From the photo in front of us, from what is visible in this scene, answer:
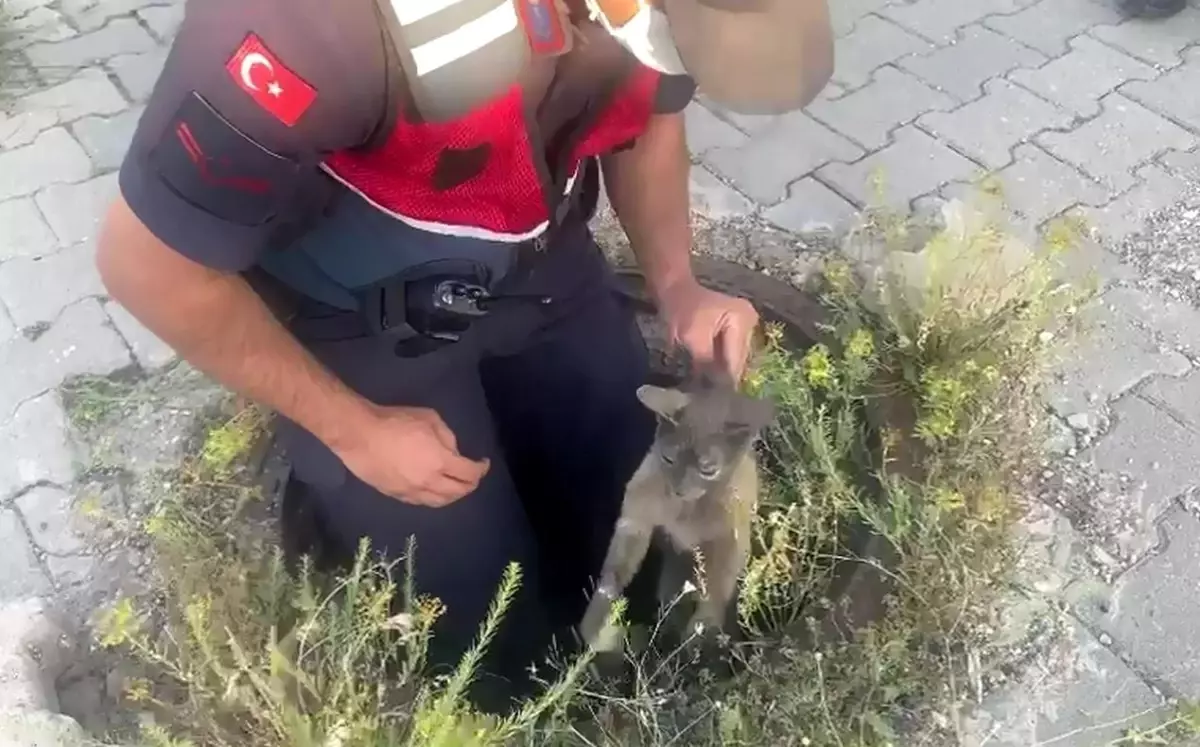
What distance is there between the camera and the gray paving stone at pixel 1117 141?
252 cm

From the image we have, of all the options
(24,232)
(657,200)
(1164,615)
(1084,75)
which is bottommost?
(1164,615)

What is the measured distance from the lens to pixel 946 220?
2.16 m

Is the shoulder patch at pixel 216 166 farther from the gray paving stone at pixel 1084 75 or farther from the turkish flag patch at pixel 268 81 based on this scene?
→ the gray paving stone at pixel 1084 75

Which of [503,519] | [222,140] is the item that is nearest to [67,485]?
[503,519]

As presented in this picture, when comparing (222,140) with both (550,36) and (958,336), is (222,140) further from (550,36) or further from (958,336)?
(958,336)

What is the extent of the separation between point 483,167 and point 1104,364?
4.46 feet

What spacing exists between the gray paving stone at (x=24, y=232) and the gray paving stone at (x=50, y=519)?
67 cm

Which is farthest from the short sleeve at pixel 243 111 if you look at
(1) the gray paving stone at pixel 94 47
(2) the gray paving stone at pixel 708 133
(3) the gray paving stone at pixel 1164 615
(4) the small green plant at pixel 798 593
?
(1) the gray paving stone at pixel 94 47

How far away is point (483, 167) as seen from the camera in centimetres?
124

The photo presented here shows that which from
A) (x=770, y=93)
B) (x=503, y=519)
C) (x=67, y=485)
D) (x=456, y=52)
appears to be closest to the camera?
(x=770, y=93)

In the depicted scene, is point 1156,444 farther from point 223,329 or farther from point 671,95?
point 223,329

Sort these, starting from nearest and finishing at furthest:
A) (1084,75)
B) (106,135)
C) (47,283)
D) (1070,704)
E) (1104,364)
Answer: (1070,704) < (1104,364) < (47,283) < (106,135) < (1084,75)

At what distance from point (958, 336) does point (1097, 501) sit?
364 millimetres

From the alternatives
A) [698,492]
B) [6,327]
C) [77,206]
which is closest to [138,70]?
[77,206]
